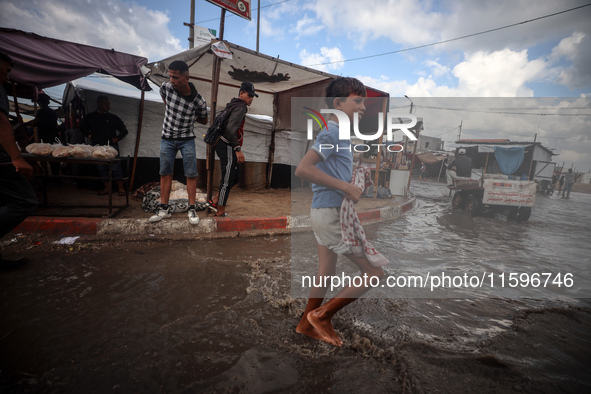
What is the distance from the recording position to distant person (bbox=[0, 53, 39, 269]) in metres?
2.29

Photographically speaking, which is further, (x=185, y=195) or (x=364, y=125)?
(x=364, y=125)

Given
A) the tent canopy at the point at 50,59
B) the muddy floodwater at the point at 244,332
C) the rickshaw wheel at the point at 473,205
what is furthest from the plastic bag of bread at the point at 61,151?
the rickshaw wheel at the point at 473,205

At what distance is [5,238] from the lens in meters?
3.16

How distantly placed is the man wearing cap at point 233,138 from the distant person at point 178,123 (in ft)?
1.37

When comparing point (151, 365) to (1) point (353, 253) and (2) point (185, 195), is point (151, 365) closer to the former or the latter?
(1) point (353, 253)

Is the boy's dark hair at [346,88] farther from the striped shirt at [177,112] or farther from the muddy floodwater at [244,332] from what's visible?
the striped shirt at [177,112]

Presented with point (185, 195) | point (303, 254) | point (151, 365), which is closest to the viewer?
point (151, 365)

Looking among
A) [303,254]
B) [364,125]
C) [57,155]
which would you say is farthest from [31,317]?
[364,125]

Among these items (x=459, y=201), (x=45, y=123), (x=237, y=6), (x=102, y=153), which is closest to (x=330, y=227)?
(x=102, y=153)

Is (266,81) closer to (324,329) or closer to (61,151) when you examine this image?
(61,151)

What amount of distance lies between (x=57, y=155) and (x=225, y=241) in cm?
260

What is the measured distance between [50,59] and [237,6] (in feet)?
10.1

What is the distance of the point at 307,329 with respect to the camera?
5.67ft

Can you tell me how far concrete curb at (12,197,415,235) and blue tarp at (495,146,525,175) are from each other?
1066cm
